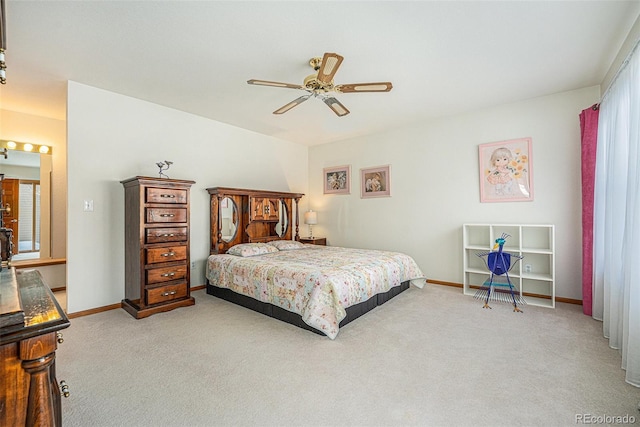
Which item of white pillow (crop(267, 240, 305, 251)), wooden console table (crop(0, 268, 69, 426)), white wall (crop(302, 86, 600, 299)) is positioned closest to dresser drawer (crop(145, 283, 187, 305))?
white pillow (crop(267, 240, 305, 251))

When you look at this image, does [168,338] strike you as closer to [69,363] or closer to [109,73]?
[69,363]

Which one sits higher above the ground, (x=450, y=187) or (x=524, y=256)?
(x=450, y=187)

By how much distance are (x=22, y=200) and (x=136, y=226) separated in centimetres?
214

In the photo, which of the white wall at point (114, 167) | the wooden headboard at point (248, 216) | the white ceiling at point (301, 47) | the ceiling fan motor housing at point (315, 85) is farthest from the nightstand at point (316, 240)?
the ceiling fan motor housing at point (315, 85)

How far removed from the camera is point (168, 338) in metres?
2.62

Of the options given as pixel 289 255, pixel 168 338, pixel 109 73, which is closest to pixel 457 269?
pixel 289 255

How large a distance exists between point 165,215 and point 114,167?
928 millimetres

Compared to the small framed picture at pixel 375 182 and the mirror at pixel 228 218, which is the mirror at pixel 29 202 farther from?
the small framed picture at pixel 375 182

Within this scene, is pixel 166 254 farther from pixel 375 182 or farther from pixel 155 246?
pixel 375 182

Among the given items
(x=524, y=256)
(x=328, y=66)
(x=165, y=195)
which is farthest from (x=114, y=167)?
(x=524, y=256)

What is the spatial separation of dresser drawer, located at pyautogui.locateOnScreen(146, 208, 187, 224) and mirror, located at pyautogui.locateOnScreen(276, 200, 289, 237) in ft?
6.65

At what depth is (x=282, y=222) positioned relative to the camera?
213 inches

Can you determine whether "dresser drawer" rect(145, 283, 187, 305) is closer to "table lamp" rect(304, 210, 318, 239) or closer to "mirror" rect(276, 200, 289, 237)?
"mirror" rect(276, 200, 289, 237)

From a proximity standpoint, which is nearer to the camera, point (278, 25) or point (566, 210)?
point (278, 25)
